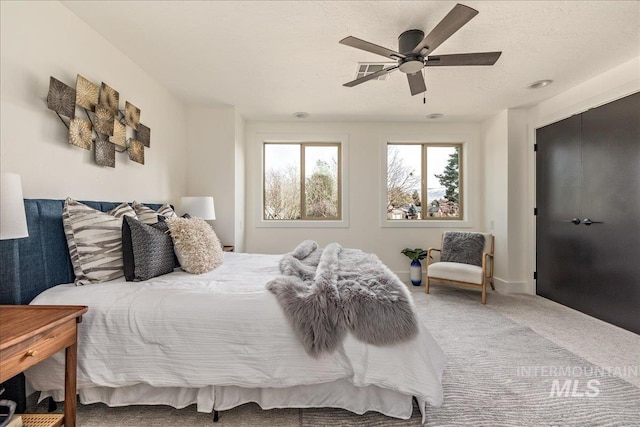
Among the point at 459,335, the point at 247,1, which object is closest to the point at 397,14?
the point at 247,1

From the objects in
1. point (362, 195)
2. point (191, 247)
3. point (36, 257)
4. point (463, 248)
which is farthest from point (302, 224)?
point (36, 257)

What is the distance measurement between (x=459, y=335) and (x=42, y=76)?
368 cm

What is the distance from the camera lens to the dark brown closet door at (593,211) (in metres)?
2.70

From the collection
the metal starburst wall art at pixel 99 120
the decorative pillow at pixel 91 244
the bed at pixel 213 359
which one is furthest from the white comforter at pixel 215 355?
the metal starburst wall art at pixel 99 120

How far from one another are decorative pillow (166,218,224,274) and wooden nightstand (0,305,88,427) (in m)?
0.70

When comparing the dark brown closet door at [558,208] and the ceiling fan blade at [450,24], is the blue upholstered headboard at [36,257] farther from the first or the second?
the dark brown closet door at [558,208]

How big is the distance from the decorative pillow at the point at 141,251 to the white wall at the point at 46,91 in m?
0.59

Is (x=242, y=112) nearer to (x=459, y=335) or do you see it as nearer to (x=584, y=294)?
(x=459, y=335)

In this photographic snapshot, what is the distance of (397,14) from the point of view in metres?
2.03

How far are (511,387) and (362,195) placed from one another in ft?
10.00

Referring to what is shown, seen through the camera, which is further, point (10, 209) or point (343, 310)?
point (343, 310)

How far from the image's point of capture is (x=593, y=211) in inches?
119

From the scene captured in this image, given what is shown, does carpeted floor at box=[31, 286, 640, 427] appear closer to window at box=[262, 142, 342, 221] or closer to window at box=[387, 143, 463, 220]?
window at box=[387, 143, 463, 220]

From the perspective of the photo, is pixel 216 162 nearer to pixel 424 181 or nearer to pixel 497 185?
pixel 424 181
